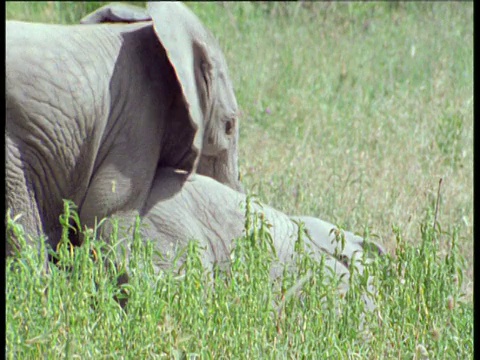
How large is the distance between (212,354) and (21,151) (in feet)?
4.05

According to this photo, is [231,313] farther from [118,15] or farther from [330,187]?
[330,187]

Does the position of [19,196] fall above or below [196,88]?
below

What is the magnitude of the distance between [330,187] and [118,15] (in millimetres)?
2058

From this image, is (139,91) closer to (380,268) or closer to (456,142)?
(380,268)

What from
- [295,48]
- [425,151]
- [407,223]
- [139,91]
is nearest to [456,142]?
[425,151]

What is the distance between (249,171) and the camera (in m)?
6.82

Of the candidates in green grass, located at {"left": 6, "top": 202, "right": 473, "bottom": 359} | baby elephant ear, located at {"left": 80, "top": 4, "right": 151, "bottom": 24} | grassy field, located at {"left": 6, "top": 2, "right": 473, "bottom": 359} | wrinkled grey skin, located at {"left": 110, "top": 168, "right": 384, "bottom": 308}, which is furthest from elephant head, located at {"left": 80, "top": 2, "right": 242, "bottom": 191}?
green grass, located at {"left": 6, "top": 202, "right": 473, "bottom": 359}

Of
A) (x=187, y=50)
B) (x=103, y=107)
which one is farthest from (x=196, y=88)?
(x=103, y=107)

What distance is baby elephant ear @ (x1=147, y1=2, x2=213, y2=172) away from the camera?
15.1ft

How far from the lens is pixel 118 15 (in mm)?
4965

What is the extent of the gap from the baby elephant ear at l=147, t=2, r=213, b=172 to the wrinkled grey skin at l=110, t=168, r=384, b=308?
0.13m

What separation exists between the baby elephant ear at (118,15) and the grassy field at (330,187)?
112 centimetres

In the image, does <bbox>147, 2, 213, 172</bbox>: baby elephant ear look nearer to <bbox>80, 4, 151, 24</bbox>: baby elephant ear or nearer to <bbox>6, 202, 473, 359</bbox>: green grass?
<bbox>80, 4, 151, 24</bbox>: baby elephant ear

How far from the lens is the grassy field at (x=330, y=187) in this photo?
355 centimetres
